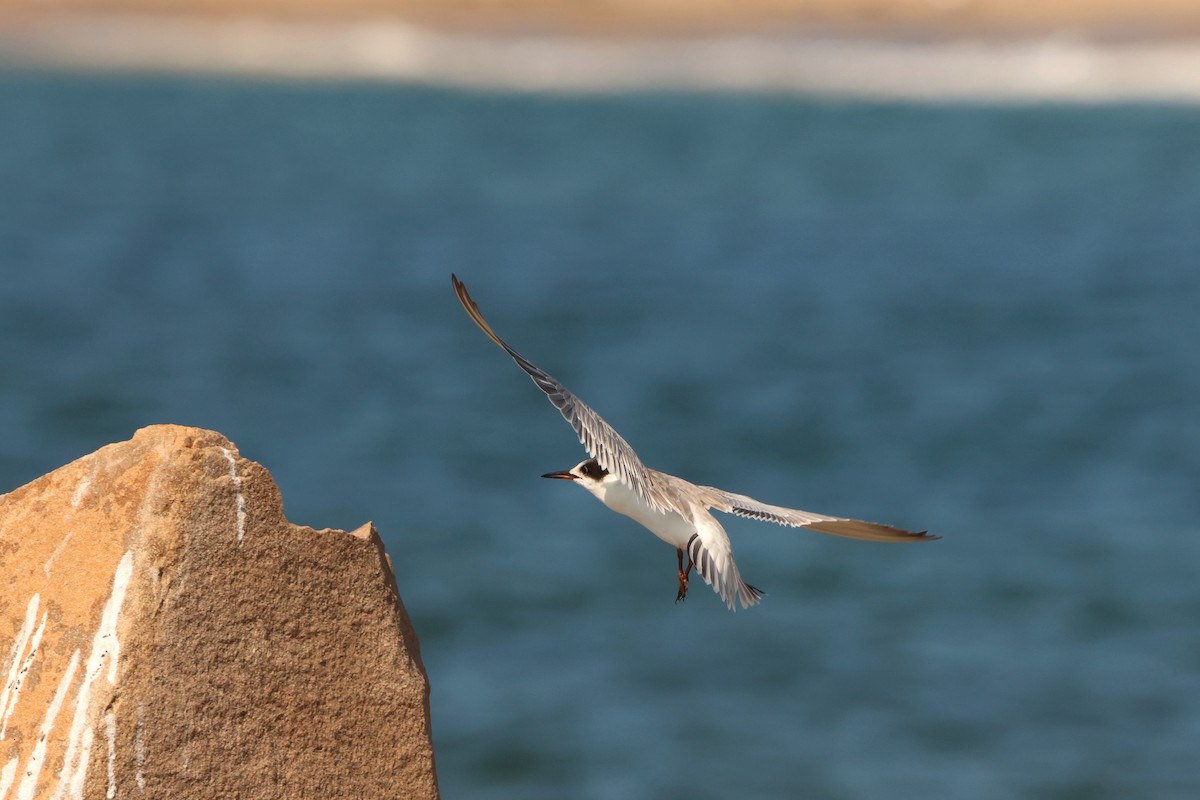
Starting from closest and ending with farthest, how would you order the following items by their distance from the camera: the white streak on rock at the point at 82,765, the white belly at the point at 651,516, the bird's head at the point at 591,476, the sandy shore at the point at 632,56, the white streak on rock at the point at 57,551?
the white streak on rock at the point at 82,765
the white streak on rock at the point at 57,551
the white belly at the point at 651,516
the bird's head at the point at 591,476
the sandy shore at the point at 632,56

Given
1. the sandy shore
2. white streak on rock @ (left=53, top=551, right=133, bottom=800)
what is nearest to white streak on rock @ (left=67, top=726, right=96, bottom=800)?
white streak on rock @ (left=53, top=551, right=133, bottom=800)

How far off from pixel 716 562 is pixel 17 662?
2383 mm

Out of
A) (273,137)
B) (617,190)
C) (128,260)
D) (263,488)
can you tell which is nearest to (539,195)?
(617,190)

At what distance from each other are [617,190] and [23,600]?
3155 centimetres

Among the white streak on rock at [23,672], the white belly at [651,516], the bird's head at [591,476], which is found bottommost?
the white streak on rock at [23,672]

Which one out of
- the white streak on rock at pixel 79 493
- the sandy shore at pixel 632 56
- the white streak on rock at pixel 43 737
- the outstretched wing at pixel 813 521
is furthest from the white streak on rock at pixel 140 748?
the sandy shore at pixel 632 56

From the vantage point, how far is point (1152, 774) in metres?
13.5

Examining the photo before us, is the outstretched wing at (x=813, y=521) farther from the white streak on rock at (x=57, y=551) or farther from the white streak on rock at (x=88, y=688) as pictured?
the white streak on rock at (x=57, y=551)

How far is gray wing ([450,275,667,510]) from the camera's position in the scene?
5.73m

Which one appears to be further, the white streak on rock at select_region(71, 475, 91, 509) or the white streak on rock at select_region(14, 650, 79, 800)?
the white streak on rock at select_region(71, 475, 91, 509)

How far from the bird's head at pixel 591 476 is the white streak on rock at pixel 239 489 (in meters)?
1.10

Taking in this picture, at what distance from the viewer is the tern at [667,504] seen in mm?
5762

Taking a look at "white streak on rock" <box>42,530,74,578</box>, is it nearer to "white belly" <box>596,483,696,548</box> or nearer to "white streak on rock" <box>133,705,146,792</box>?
"white streak on rock" <box>133,705,146,792</box>

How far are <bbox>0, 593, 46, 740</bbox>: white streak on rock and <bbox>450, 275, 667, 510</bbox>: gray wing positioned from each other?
5.84ft
